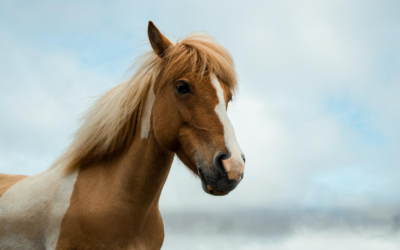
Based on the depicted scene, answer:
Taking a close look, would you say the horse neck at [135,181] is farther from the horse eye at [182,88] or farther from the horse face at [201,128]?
the horse eye at [182,88]

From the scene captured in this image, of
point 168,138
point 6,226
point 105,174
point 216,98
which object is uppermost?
point 216,98

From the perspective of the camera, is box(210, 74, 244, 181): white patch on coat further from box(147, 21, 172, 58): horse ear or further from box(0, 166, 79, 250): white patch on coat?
box(0, 166, 79, 250): white patch on coat

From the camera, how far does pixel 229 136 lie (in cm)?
329

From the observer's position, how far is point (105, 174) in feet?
13.4

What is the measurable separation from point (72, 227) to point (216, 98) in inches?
80.6

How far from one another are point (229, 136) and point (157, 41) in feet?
4.94

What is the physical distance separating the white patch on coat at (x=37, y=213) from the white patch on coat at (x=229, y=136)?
1.97 meters

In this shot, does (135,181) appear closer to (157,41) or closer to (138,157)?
(138,157)

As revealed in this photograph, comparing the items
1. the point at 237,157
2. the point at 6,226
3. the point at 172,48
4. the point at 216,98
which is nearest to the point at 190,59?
the point at 172,48

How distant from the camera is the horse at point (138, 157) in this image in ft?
11.3

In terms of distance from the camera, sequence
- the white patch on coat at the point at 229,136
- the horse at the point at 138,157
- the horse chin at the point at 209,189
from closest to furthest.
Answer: the white patch on coat at the point at 229,136, the horse chin at the point at 209,189, the horse at the point at 138,157

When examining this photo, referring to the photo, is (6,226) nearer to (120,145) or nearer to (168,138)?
(120,145)

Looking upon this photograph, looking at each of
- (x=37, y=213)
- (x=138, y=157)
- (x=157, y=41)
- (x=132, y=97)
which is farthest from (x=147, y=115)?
(x=37, y=213)

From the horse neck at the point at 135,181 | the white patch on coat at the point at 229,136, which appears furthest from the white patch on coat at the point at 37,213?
the white patch on coat at the point at 229,136
